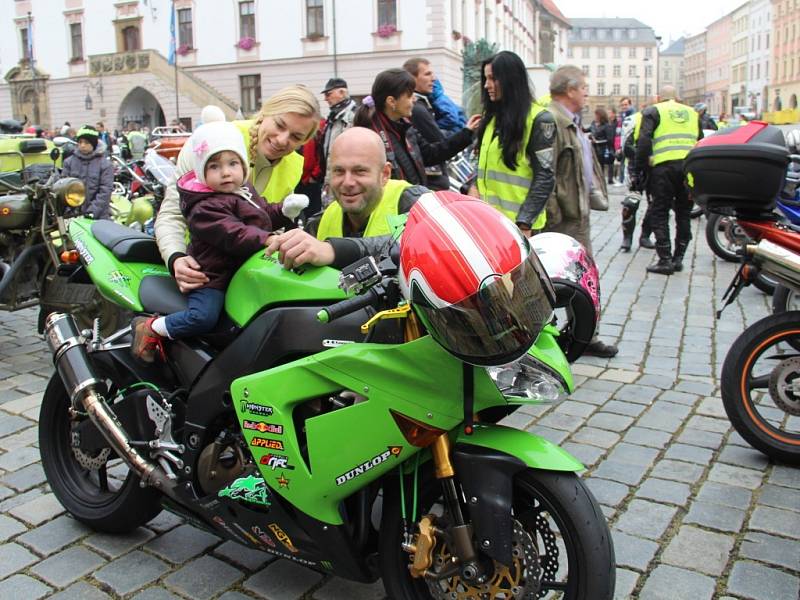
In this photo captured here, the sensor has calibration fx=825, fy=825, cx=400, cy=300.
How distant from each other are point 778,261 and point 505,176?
190 cm

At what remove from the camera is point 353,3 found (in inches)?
1594

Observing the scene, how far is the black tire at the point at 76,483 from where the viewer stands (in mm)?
3217

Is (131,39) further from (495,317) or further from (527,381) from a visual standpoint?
(495,317)

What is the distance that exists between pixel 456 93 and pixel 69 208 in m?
36.4

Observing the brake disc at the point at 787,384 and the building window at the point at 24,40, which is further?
the building window at the point at 24,40

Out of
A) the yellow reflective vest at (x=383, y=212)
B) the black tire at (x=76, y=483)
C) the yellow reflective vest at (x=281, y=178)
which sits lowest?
the black tire at (x=76, y=483)

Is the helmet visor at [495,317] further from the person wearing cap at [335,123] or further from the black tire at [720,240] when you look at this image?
the black tire at [720,240]

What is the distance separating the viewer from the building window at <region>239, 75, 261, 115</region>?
140ft

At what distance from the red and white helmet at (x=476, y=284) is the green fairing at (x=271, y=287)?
1.59 ft

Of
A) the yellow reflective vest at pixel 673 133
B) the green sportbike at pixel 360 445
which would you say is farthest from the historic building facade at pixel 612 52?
the green sportbike at pixel 360 445

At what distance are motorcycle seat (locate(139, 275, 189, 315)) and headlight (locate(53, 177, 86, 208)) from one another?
294 centimetres

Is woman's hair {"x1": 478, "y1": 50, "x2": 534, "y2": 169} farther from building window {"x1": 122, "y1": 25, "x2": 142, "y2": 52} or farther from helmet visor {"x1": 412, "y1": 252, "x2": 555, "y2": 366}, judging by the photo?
building window {"x1": 122, "y1": 25, "x2": 142, "y2": 52}

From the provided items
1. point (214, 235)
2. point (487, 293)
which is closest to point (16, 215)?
point (214, 235)

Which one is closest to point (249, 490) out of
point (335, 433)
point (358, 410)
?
point (335, 433)
